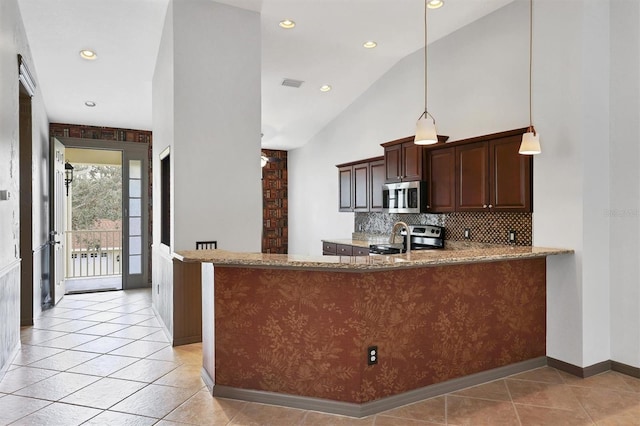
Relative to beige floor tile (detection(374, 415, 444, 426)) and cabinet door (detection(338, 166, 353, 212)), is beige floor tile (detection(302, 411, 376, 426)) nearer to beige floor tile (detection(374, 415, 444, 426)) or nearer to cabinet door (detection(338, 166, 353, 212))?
beige floor tile (detection(374, 415, 444, 426))

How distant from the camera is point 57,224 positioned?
6078 millimetres

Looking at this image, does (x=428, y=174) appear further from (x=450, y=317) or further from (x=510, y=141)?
(x=450, y=317)

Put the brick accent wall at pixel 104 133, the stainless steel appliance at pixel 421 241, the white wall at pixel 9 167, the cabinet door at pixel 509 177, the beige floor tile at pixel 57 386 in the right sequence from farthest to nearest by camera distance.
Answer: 1. the brick accent wall at pixel 104 133
2. the stainless steel appliance at pixel 421 241
3. the cabinet door at pixel 509 177
4. the white wall at pixel 9 167
5. the beige floor tile at pixel 57 386

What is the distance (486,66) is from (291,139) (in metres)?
4.59

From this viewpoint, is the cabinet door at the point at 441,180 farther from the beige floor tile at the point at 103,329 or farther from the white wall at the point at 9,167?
the white wall at the point at 9,167

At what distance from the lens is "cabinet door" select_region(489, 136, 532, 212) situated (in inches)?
145

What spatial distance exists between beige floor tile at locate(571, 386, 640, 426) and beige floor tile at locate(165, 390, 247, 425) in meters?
2.22

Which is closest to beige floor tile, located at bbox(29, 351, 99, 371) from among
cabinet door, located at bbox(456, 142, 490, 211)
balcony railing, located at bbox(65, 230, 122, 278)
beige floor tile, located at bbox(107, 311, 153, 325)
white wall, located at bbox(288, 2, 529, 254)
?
beige floor tile, located at bbox(107, 311, 153, 325)

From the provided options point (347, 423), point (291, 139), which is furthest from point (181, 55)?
point (291, 139)

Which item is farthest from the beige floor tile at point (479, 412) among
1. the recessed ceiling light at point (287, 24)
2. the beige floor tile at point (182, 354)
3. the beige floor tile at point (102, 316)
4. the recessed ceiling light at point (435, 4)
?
the beige floor tile at point (102, 316)

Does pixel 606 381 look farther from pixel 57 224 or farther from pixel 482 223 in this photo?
pixel 57 224

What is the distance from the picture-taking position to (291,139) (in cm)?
833

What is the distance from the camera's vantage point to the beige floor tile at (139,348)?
3737mm

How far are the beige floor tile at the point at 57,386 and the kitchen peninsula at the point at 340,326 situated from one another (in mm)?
901
